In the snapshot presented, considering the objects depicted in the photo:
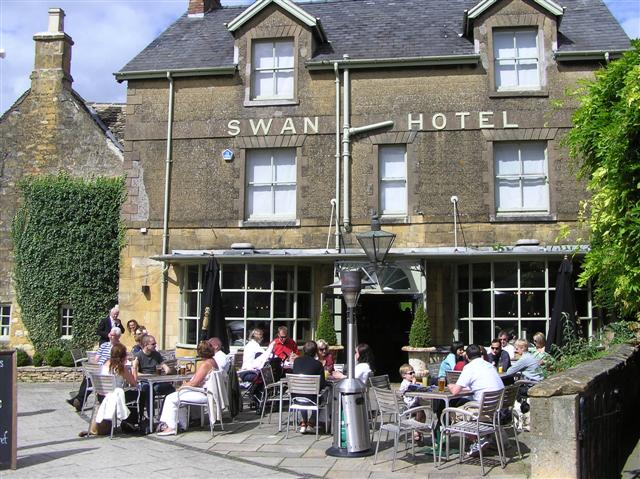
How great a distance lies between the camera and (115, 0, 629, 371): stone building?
1541 cm

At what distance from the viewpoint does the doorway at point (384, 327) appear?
1711 centimetres

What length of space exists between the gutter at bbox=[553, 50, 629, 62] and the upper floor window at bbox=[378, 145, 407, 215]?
3965 millimetres

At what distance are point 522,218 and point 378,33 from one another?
5.80 meters

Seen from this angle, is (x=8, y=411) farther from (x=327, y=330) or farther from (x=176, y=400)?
(x=327, y=330)

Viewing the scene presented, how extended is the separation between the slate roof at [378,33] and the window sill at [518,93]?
1078 mm

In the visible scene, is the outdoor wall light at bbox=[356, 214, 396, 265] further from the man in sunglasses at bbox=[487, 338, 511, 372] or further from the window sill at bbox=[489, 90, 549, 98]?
the window sill at bbox=[489, 90, 549, 98]

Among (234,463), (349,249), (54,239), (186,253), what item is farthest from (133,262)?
(234,463)

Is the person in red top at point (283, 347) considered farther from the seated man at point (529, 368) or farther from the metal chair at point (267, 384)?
the seated man at point (529, 368)

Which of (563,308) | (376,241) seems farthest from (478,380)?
(563,308)

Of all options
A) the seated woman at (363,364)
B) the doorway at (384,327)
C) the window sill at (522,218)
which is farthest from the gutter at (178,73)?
the seated woman at (363,364)

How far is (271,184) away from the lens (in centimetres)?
1650

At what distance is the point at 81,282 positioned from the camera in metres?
19.2

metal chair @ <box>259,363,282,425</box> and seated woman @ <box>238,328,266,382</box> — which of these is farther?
seated woman @ <box>238,328,266,382</box>

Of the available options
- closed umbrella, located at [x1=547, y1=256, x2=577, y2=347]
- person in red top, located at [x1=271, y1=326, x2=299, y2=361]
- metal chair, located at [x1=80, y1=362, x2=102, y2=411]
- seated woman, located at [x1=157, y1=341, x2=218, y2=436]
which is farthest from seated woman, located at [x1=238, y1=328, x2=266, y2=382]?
closed umbrella, located at [x1=547, y1=256, x2=577, y2=347]
